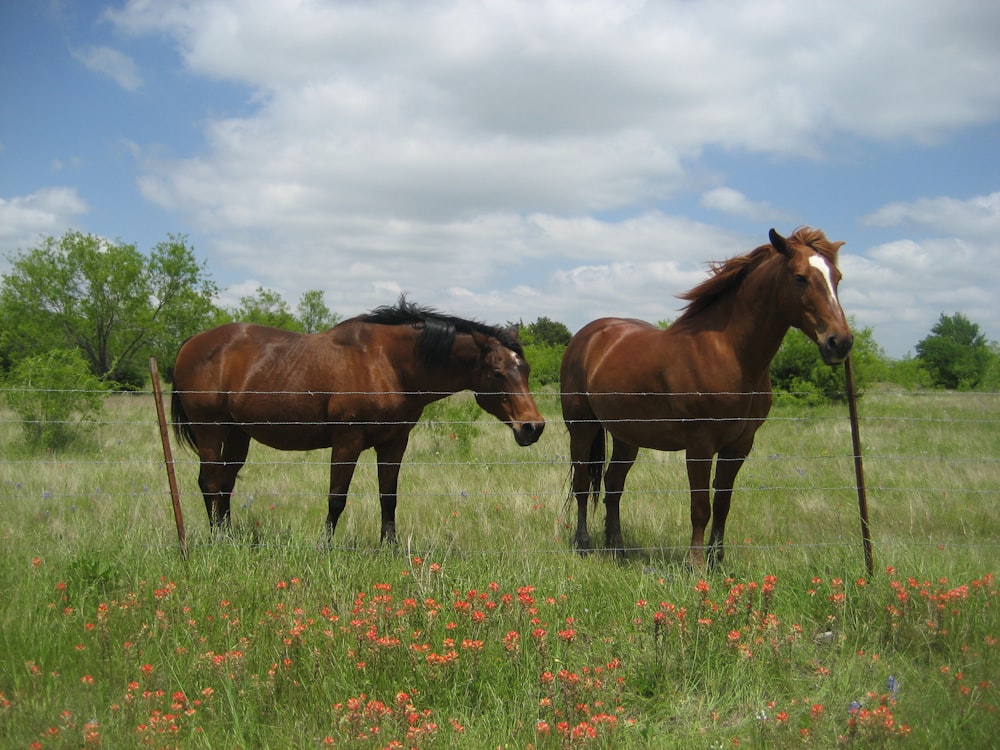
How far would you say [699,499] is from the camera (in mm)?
5016

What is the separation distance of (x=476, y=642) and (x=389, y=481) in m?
2.57

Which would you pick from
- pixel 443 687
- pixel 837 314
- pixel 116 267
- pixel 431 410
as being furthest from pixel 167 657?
pixel 116 267

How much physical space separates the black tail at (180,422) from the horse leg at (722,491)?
15.4 ft

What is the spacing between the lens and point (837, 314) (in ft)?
Result: 14.3

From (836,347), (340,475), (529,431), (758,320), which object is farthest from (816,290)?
(340,475)

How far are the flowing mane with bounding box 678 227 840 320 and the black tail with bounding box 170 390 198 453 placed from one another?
457 centimetres

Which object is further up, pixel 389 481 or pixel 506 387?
pixel 506 387

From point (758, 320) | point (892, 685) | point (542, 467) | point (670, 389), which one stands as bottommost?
point (892, 685)

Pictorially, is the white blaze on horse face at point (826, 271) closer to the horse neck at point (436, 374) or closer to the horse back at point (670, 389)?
the horse back at point (670, 389)

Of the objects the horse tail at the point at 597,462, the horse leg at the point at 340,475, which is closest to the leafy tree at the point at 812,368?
the horse tail at the point at 597,462

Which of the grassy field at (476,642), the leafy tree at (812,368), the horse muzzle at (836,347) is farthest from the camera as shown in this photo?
the leafy tree at (812,368)

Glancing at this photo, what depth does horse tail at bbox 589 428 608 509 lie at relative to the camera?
670 cm

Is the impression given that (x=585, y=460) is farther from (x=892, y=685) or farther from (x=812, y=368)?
(x=812, y=368)

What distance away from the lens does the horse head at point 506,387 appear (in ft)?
18.0
